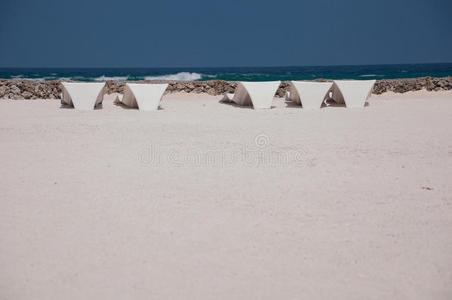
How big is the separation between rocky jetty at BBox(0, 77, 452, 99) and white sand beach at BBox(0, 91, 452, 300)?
526 centimetres

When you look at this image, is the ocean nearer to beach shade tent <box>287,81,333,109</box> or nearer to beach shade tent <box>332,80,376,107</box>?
beach shade tent <box>332,80,376,107</box>

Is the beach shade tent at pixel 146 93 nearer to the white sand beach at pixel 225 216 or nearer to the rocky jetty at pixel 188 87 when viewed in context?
the white sand beach at pixel 225 216

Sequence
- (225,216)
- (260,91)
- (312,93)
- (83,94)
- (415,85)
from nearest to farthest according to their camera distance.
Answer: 1. (225,216)
2. (83,94)
3. (260,91)
4. (312,93)
5. (415,85)

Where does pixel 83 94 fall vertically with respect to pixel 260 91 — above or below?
below

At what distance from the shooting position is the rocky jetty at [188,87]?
9.34 meters

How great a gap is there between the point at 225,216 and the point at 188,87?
826 centimetres

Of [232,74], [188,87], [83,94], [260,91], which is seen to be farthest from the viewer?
[232,74]

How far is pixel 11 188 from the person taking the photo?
267 cm

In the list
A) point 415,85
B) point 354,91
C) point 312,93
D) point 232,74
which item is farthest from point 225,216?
point 232,74

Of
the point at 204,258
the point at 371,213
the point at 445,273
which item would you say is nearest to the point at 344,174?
the point at 371,213

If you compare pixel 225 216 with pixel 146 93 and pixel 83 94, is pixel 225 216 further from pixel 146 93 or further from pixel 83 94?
pixel 83 94

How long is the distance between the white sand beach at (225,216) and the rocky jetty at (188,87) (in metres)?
5.26

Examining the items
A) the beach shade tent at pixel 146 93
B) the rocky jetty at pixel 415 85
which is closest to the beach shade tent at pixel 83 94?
the beach shade tent at pixel 146 93

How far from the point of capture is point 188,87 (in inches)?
401
